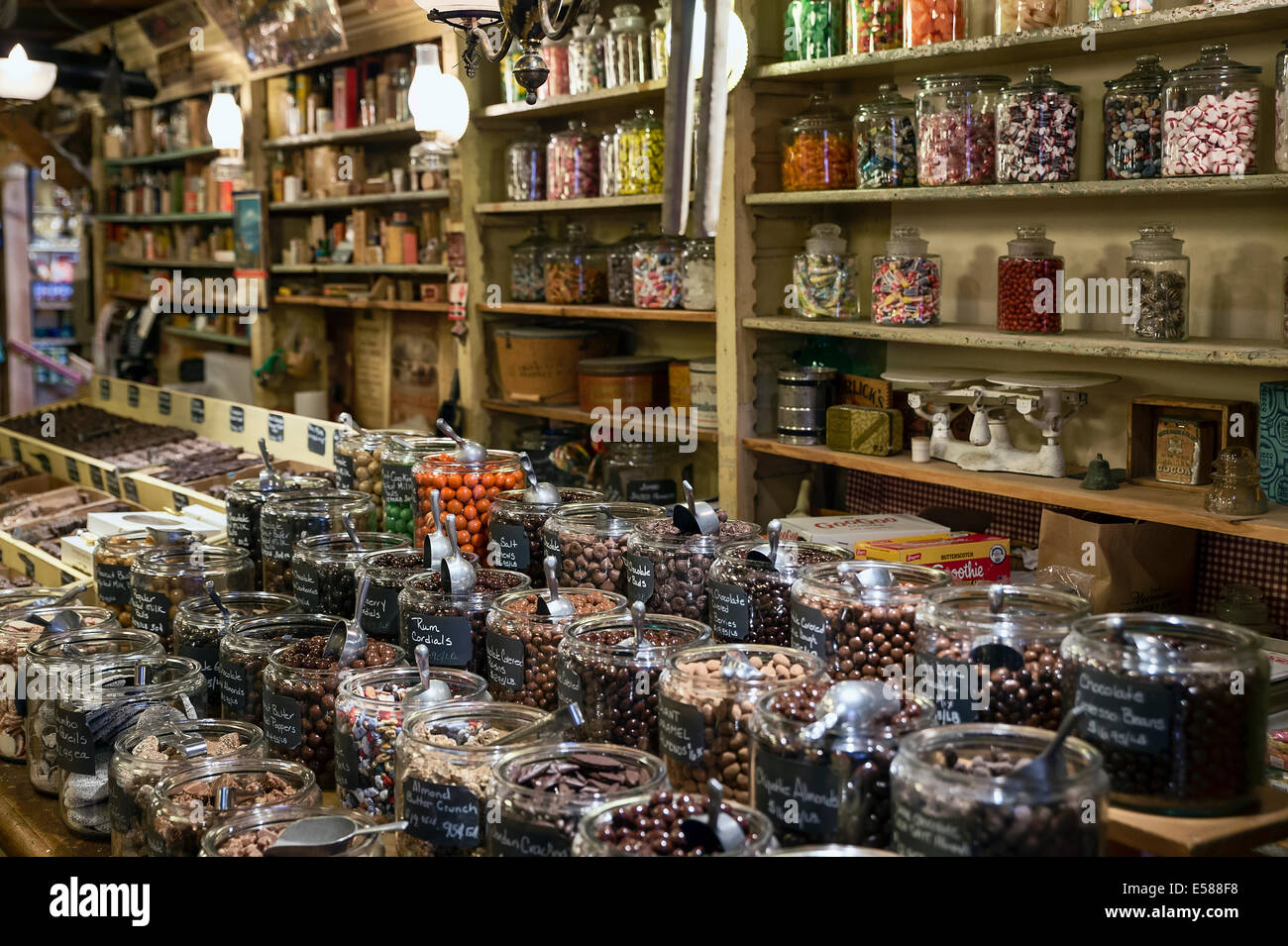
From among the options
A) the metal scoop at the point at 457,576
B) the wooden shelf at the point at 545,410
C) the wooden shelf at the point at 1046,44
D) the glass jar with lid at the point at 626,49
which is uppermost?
the glass jar with lid at the point at 626,49

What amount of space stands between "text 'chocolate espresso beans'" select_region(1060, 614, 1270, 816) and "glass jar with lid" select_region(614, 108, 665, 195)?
9.96 ft

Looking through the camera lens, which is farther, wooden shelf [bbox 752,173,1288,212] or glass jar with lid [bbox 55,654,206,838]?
wooden shelf [bbox 752,173,1288,212]

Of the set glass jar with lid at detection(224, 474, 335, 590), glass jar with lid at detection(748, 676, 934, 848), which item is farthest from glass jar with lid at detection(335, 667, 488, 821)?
glass jar with lid at detection(224, 474, 335, 590)

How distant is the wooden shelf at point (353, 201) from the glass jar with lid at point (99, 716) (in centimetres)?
355

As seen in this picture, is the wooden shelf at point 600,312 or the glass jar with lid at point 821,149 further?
the wooden shelf at point 600,312

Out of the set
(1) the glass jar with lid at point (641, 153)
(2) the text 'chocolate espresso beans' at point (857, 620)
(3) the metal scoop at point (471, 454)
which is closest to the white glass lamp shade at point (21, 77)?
(1) the glass jar with lid at point (641, 153)

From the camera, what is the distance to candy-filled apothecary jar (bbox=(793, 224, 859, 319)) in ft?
11.7

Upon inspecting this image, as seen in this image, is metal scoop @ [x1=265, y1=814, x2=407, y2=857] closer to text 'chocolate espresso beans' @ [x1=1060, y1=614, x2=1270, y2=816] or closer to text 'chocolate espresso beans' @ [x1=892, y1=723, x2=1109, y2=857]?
text 'chocolate espresso beans' @ [x1=892, y1=723, x2=1109, y2=857]

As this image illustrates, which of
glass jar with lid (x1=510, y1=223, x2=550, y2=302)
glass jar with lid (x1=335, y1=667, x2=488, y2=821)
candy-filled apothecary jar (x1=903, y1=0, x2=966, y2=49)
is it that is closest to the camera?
glass jar with lid (x1=335, y1=667, x2=488, y2=821)

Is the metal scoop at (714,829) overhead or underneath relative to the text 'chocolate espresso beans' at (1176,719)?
underneath

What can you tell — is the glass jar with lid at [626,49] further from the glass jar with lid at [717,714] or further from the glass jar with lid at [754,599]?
the glass jar with lid at [717,714]

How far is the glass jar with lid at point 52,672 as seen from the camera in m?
1.85

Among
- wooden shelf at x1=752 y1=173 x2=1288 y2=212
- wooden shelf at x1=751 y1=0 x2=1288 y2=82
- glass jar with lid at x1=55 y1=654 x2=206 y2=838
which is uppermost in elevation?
wooden shelf at x1=751 y1=0 x2=1288 y2=82

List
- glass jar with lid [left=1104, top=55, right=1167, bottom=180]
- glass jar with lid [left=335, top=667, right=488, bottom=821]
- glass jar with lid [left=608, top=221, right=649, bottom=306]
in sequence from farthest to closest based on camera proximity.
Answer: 1. glass jar with lid [left=608, top=221, right=649, bottom=306]
2. glass jar with lid [left=1104, top=55, right=1167, bottom=180]
3. glass jar with lid [left=335, top=667, right=488, bottom=821]
